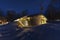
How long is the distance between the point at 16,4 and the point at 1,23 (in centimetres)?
32

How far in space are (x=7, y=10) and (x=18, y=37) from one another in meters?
0.55

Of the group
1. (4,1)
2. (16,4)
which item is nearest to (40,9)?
(16,4)

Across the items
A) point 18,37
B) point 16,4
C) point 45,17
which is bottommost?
point 18,37

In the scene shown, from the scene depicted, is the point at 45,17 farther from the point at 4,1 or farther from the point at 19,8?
the point at 4,1

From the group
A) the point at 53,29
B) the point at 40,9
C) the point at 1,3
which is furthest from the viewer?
the point at 1,3

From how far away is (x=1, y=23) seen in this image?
2592 mm

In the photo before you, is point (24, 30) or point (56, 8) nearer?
point (24, 30)

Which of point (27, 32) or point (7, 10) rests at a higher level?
point (7, 10)

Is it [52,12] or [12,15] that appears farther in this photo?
[12,15]

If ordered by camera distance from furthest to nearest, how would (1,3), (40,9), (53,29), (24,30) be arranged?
(1,3)
(40,9)
(24,30)
(53,29)

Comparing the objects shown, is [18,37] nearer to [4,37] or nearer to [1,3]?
[4,37]

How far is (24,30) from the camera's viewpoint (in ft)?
6.93

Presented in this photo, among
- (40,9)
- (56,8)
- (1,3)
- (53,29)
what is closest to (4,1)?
(1,3)

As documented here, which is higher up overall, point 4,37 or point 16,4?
point 16,4
